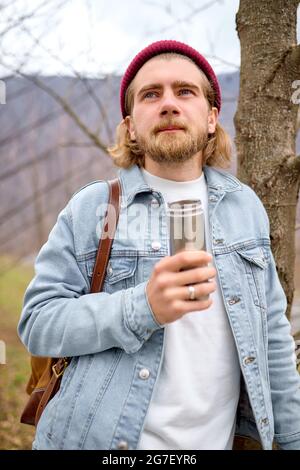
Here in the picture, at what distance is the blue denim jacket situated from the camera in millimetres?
1377

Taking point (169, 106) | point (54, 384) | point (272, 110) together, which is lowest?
point (54, 384)

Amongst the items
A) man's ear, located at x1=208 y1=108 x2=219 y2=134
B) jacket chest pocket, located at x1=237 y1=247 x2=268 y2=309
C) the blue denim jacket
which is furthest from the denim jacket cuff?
man's ear, located at x1=208 y1=108 x2=219 y2=134

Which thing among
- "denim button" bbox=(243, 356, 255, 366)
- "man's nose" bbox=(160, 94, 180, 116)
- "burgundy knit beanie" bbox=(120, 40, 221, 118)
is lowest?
"denim button" bbox=(243, 356, 255, 366)

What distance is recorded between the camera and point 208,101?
1.79 meters

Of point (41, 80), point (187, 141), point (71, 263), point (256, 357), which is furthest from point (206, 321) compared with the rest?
point (41, 80)

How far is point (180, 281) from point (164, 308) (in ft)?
0.32

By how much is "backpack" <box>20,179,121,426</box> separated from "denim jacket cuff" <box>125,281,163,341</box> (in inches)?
7.3

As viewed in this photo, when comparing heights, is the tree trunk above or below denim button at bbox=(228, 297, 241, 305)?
above

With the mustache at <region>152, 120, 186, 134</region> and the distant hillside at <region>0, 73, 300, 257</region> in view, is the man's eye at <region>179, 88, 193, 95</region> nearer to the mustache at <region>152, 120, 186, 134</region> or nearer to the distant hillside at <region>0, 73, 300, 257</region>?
the mustache at <region>152, 120, 186, 134</region>

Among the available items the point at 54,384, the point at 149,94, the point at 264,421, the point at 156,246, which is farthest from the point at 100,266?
the point at 264,421

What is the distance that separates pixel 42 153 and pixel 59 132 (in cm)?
30

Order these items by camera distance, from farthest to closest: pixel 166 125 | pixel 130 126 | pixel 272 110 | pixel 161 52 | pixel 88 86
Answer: pixel 88 86 < pixel 272 110 < pixel 130 126 < pixel 161 52 < pixel 166 125

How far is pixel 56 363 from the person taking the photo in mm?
1537

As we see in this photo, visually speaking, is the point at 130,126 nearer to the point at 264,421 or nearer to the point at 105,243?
the point at 105,243
